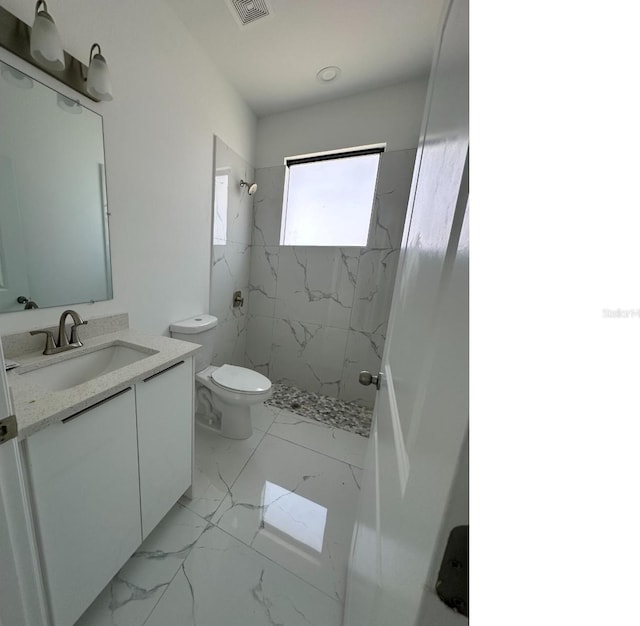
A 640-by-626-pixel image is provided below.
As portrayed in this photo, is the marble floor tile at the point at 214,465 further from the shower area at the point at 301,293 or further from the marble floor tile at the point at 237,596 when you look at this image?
the shower area at the point at 301,293

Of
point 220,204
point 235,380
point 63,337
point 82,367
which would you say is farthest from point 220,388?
point 220,204

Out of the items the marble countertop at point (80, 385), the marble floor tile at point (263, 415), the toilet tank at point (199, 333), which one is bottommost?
the marble floor tile at point (263, 415)

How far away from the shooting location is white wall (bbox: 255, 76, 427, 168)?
175cm

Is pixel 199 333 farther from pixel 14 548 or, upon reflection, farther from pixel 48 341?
pixel 14 548

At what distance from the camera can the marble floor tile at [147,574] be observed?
0.88m

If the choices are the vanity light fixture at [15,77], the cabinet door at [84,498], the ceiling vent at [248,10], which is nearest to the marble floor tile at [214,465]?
the cabinet door at [84,498]

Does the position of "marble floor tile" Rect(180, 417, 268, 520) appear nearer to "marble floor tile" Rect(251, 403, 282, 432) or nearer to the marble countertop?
"marble floor tile" Rect(251, 403, 282, 432)

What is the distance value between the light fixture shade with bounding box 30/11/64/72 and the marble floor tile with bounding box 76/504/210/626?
74.9 inches

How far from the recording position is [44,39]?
0.83 metres

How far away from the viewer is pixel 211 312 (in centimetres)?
195

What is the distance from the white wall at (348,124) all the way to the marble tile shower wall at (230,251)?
344mm
